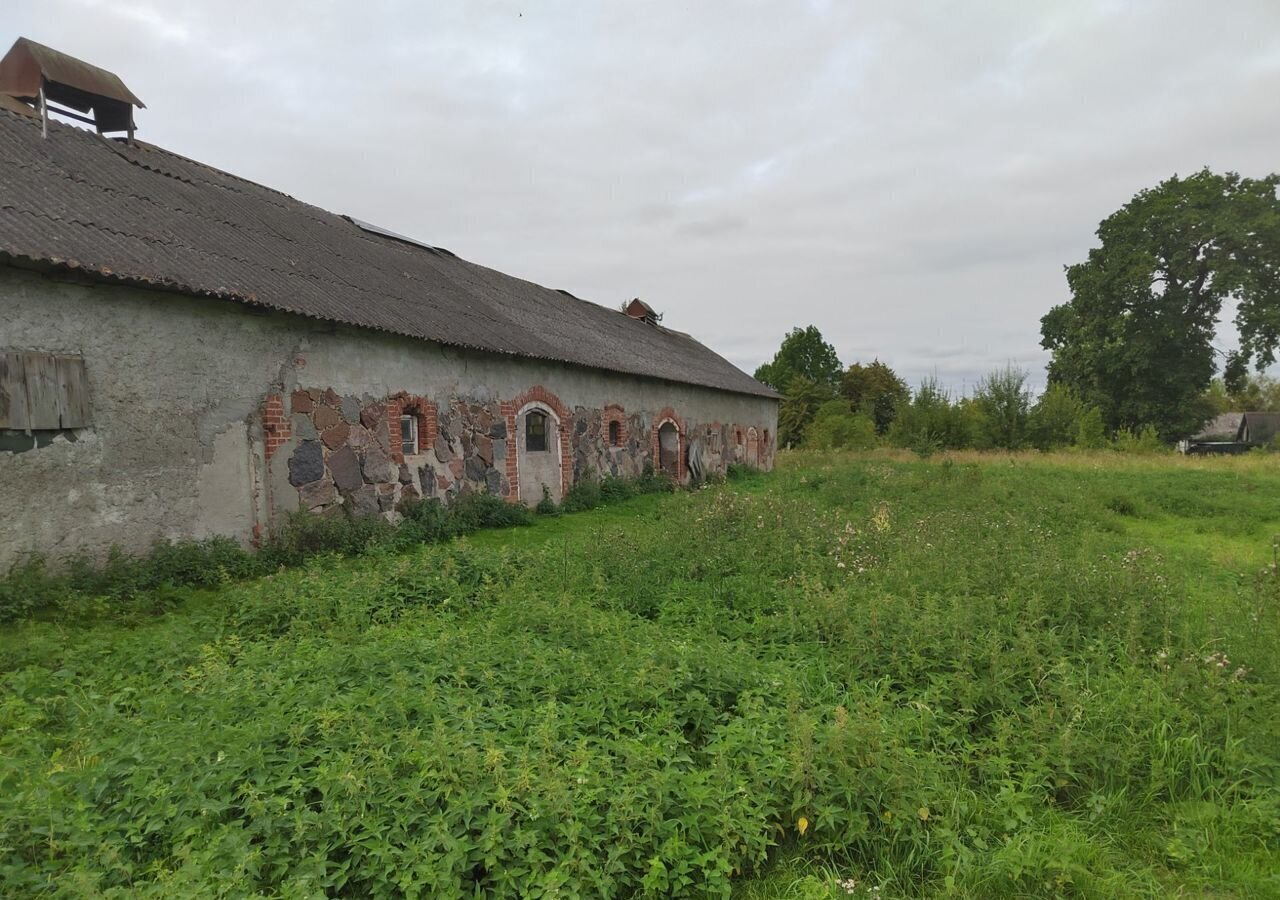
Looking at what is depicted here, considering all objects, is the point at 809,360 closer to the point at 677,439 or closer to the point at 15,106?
the point at 677,439

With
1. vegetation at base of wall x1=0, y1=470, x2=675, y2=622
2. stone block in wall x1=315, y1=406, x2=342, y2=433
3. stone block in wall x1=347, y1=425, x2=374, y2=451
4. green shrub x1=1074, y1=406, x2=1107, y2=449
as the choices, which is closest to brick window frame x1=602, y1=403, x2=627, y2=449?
vegetation at base of wall x1=0, y1=470, x2=675, y2=622

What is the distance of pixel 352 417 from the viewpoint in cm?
834

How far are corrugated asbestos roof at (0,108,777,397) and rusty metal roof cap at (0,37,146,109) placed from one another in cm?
91

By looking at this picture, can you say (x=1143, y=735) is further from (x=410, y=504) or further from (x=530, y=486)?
(x=530, y=486)

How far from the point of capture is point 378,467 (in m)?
8.66

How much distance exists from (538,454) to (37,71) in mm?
8711

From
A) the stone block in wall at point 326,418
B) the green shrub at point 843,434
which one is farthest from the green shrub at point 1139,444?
the stone block in wall at point 326,418

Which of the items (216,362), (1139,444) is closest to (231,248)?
(216,362)

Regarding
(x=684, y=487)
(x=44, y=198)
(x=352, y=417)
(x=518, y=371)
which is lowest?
(x=684, y=487)

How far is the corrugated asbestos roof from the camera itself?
20.6ft

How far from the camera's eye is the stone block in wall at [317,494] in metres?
7.70

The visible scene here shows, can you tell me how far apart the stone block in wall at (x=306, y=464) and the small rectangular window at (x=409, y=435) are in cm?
136

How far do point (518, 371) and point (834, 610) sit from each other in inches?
307

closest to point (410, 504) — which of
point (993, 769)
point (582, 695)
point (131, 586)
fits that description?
point (131, 586)
